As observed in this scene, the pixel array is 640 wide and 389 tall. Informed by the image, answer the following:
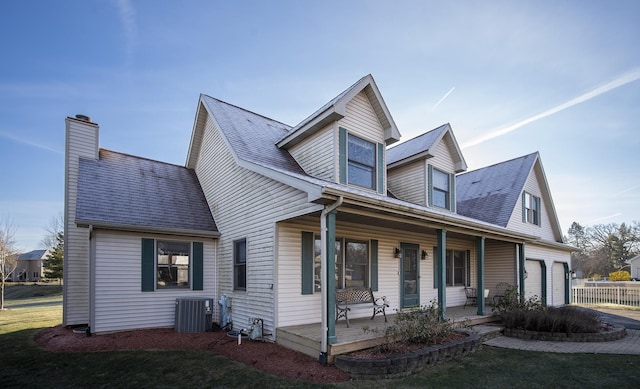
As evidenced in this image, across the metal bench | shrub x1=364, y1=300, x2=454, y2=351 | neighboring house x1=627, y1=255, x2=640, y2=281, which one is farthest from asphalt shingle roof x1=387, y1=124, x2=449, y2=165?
neighboring house x1=627, y1=255, x2=640, y2=281

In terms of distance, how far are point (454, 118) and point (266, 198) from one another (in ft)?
27.3

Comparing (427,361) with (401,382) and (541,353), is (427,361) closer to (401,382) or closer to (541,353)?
(401,382)

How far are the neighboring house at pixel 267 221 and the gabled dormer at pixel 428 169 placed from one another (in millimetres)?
48

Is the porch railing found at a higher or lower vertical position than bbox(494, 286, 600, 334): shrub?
lower

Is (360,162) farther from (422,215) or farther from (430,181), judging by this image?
(430,181)

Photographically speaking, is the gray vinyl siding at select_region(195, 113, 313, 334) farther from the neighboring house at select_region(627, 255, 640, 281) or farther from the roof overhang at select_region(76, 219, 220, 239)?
the neighboring house at select_region(627, 255, 640, 281)

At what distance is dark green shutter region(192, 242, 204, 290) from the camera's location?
10086 mm

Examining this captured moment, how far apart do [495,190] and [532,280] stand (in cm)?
414

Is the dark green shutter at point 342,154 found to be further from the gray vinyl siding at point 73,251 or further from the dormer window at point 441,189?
the gray vinyl siding at point 73,251

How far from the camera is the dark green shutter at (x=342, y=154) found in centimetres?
912

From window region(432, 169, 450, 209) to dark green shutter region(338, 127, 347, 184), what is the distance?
14.4 ft

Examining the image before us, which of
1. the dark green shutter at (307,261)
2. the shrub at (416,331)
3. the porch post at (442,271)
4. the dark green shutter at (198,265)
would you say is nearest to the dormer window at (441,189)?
the porch post at (442,271)

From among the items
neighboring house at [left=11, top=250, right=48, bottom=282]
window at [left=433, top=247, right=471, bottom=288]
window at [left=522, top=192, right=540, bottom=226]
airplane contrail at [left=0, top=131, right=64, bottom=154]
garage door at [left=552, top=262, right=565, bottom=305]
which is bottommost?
neighboring house at [left=11, top=250, right=48, bottom=282]

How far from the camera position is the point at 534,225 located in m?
15.8
